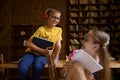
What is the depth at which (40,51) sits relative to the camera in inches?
127

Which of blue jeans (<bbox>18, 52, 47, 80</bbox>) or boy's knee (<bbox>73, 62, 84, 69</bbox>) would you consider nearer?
boy's knee (<bbox>73, 62, 84, 69</bbox>)

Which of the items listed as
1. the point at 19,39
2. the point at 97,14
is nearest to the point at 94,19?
the point at 97,14

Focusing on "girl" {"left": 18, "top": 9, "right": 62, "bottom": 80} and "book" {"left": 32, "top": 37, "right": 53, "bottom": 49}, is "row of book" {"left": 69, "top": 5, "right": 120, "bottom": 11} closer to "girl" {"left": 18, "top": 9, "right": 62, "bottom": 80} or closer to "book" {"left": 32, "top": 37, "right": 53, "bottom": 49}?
"girl" {"left": 18, "top": 9, "right": 62, "bottom": 80}

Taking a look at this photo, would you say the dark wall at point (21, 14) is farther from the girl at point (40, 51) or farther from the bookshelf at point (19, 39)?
the girl at point (40, 51)

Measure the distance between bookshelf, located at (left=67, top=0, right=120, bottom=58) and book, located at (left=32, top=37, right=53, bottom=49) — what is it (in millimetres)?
3666

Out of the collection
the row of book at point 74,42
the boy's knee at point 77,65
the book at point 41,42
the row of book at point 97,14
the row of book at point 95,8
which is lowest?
the row of book at point 74,42

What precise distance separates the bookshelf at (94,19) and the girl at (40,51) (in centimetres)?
346

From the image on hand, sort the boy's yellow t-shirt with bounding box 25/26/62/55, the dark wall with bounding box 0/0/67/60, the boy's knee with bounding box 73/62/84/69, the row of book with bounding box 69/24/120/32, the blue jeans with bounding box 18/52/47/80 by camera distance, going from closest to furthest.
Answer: the boy's knee with bounding box 73/62/84/69 → the blue jeans with bounding box 18/52/47/80 → the boy's yellow t-shirt with bounding box 25/26/62/55 → the row of book with bounding box 69/24/120/32 → the dark wall with bounding box 0/0/67/60

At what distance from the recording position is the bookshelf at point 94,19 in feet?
22.6

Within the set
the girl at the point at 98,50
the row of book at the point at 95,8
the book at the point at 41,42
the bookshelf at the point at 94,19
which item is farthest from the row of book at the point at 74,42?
the girl at the point at 98,50

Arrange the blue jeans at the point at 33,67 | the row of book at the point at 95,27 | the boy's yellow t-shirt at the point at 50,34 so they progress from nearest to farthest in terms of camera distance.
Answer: the blue jeans at the point at 33,67 → the boy's yellow t-shirt at the point at 50,34 → the row of book at the point at 95,27

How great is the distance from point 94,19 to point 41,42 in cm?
400

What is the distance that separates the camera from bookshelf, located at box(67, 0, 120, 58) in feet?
22.6

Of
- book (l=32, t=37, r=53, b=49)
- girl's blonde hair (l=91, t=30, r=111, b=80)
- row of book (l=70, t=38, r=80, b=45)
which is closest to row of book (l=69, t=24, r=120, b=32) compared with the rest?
row of book (l=70, t=38, r=80, b=45)
